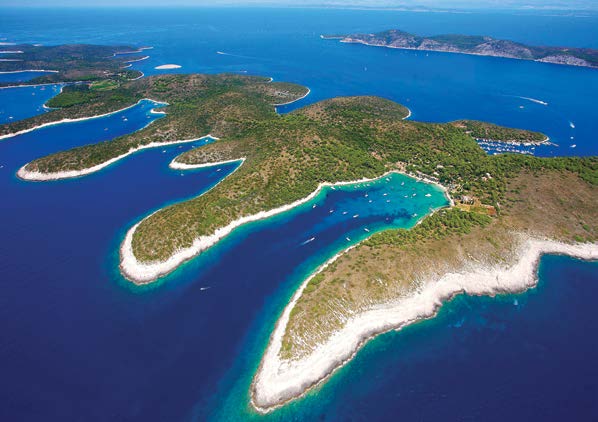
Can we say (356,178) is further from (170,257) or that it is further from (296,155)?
(170,257)

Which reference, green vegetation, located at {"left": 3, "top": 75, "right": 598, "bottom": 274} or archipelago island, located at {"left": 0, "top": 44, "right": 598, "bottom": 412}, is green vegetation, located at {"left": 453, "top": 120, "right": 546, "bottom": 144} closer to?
green vegetation, located at {"left": 3, "top": 75, "right": 598, "bottom": 274}

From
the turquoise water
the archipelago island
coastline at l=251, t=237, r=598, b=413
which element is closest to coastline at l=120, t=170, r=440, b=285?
the archipelago island

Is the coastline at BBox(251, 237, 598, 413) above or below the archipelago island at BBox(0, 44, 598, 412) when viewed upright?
below

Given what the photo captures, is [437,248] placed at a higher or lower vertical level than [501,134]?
lower

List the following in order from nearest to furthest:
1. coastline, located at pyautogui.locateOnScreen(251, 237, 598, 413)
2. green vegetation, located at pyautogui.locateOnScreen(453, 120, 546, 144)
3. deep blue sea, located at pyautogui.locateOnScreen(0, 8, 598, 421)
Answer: deep blue sea, located at pyautogui.locateOnScreen(0, 8, 598, 421)
coastline, located at pyautogui.locateOnScreen(251, 237, 598, 413)
green vegetation, located at pyautogui.locateOnScreen(453, 120, 546, 144)

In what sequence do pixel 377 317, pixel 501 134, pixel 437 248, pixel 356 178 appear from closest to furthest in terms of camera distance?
pixel 377 317, pixel 437 248, pixel 356 178, pixel 501 134

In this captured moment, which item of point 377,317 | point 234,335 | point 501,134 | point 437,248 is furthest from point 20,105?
point 501,134

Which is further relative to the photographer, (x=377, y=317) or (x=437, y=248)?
(x=437, y=248)

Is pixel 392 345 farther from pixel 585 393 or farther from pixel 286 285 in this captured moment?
pixel 585 393
